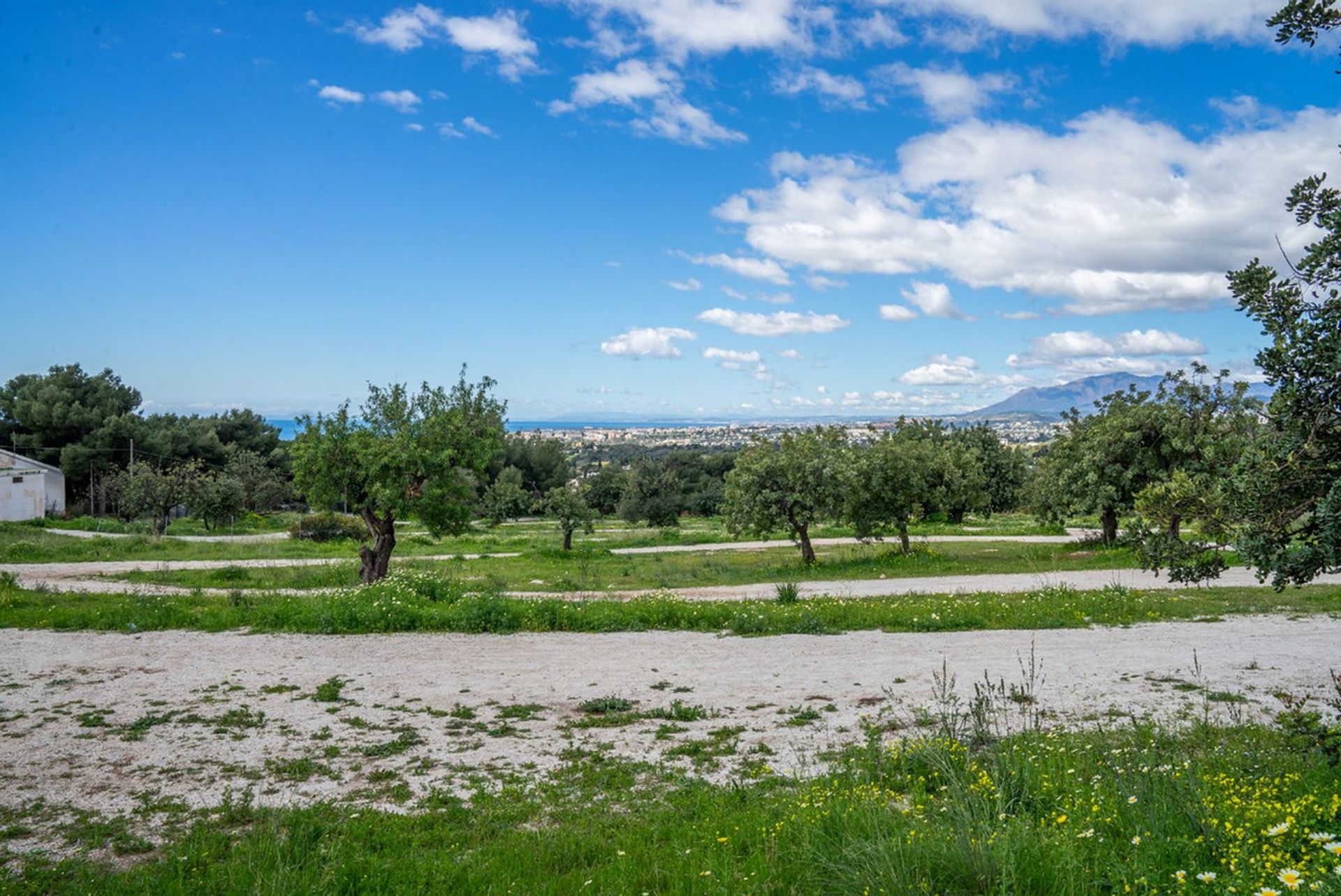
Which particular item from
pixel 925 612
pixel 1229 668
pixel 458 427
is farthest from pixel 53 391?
pixel 1229 668

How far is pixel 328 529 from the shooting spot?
46156 millimetres

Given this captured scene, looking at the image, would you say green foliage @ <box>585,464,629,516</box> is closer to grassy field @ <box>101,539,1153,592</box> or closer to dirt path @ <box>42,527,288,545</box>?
dirt path @ <box>42,527,288,545</box>

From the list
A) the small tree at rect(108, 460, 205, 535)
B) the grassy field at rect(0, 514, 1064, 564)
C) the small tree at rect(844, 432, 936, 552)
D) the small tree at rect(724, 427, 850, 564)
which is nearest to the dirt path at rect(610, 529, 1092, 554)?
the grassy field at rect(0, 514, 1064, 564)

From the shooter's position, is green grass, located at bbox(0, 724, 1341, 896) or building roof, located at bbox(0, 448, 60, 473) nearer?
green grass, located at bbox(0, 724, 1341, 896)

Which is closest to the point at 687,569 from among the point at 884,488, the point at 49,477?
the point at 884,488

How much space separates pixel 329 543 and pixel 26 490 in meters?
31.3

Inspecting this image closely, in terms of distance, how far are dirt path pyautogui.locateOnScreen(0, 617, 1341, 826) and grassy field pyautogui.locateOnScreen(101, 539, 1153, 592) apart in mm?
8986

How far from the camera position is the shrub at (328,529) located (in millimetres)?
45750

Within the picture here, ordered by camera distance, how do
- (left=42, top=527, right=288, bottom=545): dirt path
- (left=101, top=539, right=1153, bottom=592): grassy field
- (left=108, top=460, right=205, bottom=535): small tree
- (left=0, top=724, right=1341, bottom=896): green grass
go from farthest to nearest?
(left=108, top=460, right=205, bottom=535): small tree → (left=42, top=527, right=288, bottom=545): dirt path → (left=101, top=539, right=1153, bottom=592): grassy field → (left=0, top=724, right=1341, bottom=896): green grass

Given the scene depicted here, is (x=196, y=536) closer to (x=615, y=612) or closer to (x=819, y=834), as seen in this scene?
(x=615, y=612)

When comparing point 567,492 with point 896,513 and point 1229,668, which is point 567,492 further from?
point 1229,668

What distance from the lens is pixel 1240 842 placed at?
14.5 ft

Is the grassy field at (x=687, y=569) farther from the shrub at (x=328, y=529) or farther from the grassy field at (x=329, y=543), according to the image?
the shrub at (x=328, y=529)

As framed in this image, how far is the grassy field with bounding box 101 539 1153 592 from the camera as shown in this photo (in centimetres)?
2481
